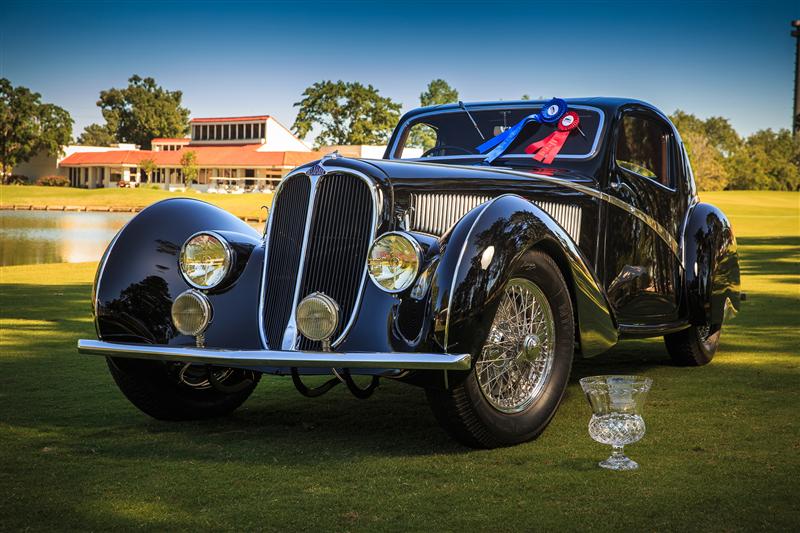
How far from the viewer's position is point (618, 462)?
4.60 metres

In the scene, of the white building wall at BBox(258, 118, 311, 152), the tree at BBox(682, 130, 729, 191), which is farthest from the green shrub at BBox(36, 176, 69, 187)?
the tree at BBox(682, 130, 729, 191)

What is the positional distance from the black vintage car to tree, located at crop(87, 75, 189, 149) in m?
150

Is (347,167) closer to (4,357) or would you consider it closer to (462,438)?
(462,438)

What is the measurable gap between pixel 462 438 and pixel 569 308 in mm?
992

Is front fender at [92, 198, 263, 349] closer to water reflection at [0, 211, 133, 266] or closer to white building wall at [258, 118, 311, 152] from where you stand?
water reflection at [0, 211, 133, 266]

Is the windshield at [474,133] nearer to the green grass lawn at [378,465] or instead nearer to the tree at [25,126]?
the green grass lawn at [378,465]

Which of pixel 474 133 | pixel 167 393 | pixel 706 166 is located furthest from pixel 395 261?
pixel 706 166

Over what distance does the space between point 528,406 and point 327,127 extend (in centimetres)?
7814

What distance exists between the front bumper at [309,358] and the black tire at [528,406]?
256 mm

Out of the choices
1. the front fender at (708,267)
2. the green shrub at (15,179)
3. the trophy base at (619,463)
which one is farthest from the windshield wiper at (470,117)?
the green shrub at (15,179)

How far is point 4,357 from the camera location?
8.30 meters

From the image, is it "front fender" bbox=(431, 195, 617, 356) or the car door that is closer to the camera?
"front fender" bbox=(431, 195, 617, 356)

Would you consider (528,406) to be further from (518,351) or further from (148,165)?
(148,165)

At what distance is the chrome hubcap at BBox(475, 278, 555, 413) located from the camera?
4.92 metres
